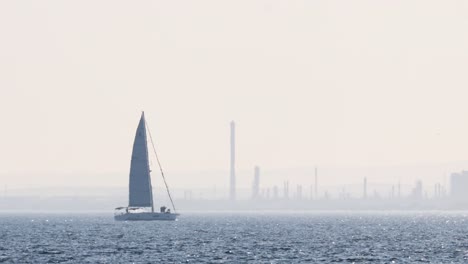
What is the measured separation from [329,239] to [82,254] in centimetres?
5393

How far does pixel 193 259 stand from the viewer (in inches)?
4865

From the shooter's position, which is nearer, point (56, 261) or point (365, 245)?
point (56, 261)

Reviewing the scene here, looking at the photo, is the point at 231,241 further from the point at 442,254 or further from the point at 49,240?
the point at 442,254

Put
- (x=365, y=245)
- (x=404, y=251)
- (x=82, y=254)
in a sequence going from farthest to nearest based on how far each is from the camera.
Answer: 1. (x=365, y=245)
2. (x=404, y=251)
3. (x=82, y=254)

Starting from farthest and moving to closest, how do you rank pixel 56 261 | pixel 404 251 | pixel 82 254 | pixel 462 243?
pixel 462 243 < pixel 404 251 < pixel 82 254 < pixel 56 261

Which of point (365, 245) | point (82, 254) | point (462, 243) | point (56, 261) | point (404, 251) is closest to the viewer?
point (56, 261)

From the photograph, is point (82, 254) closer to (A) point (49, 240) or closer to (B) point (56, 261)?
(B) point (56, 261)

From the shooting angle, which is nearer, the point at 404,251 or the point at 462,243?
the point at 404,251

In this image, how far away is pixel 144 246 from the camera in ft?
490

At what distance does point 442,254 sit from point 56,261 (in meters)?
42.0

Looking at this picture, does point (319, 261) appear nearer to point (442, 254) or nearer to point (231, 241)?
point (442, 254)

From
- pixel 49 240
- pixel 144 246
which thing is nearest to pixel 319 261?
pixel 144 246

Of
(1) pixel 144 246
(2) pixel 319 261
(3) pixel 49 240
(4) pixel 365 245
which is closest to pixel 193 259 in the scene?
(2) pixel 319 261

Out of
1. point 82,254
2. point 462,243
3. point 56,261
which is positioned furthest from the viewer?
point 462,243
